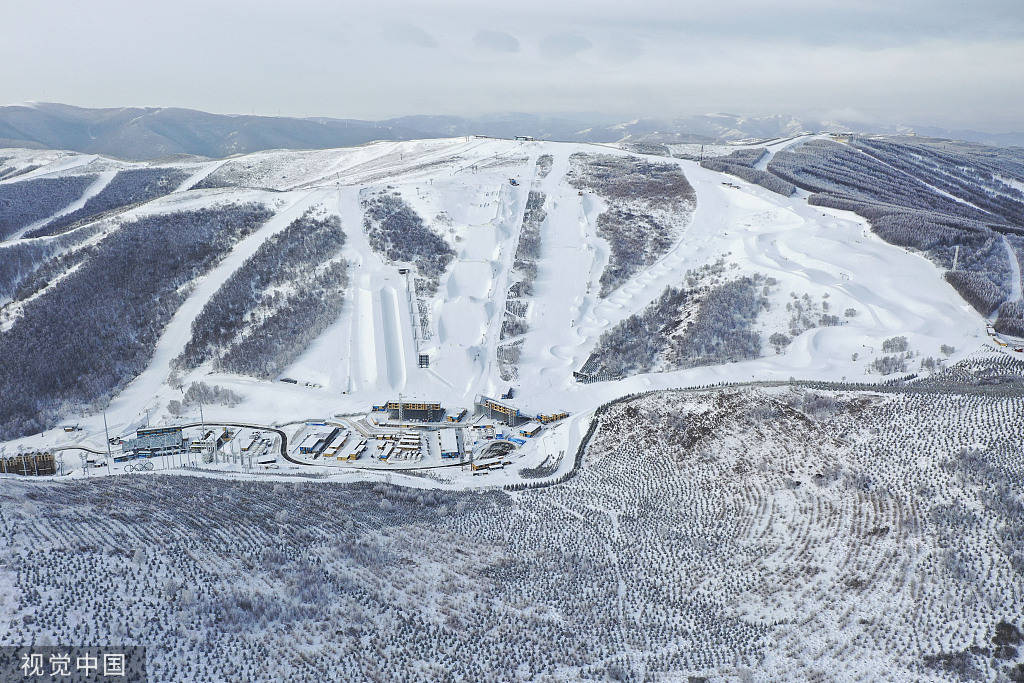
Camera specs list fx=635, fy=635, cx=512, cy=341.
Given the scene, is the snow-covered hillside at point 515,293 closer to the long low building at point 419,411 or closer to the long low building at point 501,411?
the long low building at point 501,411

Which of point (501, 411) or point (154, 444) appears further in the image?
point (501, 411)

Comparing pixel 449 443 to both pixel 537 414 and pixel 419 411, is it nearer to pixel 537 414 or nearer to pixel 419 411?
pixel 419 411

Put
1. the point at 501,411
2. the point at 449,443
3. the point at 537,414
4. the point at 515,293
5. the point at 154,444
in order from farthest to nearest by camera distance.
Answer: the point at 515,293, the point at 537,414, the point at 501,411, the point at 154,444, the point at 449,443

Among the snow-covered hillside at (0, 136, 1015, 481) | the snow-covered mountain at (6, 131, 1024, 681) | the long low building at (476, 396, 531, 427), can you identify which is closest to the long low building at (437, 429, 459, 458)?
the snow-covered mountain at (6, 131, 1024, 681)

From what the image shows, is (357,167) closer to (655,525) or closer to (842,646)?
(655,525)

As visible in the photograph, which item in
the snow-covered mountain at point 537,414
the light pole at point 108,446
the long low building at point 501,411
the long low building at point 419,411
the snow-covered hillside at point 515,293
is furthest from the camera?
the snow-covered hillside at point 515,293

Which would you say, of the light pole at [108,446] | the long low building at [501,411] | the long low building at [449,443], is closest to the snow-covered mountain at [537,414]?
the light pole at [108,446]

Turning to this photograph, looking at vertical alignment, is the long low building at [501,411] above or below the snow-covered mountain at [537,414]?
below

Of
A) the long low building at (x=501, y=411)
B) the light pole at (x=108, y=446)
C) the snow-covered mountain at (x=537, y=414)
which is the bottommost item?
the light pole at (x=108, y=446)

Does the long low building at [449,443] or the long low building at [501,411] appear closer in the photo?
the long low building at [449,443]

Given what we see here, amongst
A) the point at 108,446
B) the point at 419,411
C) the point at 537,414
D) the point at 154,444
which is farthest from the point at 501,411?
the point at 108,446
